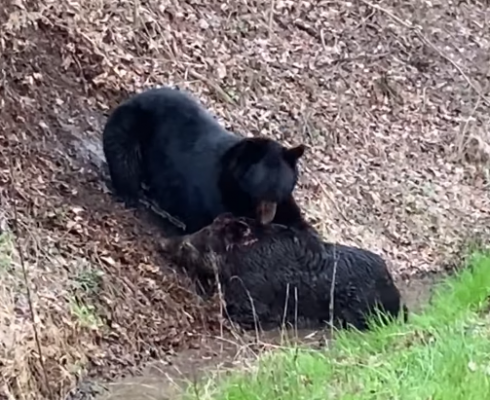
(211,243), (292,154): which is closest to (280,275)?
(211,243)

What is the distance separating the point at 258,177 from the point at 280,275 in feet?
2.43

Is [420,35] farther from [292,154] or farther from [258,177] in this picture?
[258,177]

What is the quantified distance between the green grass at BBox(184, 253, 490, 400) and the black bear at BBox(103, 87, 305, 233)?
61.1 inches

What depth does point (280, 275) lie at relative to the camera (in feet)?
28.0

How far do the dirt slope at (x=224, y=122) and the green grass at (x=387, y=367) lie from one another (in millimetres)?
1228

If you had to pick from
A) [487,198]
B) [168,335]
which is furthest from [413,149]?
[168,335]

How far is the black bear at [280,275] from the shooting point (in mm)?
8414

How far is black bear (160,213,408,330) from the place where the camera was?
8414 millimetres

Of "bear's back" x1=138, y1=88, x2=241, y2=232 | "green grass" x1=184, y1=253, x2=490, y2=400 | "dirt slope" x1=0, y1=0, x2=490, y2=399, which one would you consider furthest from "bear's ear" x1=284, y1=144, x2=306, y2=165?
"green grass" x1=184, y1=253, x2=490, y2=400

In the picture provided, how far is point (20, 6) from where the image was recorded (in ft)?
33.5

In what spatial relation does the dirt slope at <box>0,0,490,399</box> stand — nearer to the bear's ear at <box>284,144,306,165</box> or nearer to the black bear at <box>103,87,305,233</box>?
the black bear at <box>103,87,305,233</box>

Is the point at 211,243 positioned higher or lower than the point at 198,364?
higher

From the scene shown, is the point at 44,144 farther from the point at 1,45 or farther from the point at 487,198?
the point at 487,198

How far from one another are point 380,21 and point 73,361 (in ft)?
27.8
